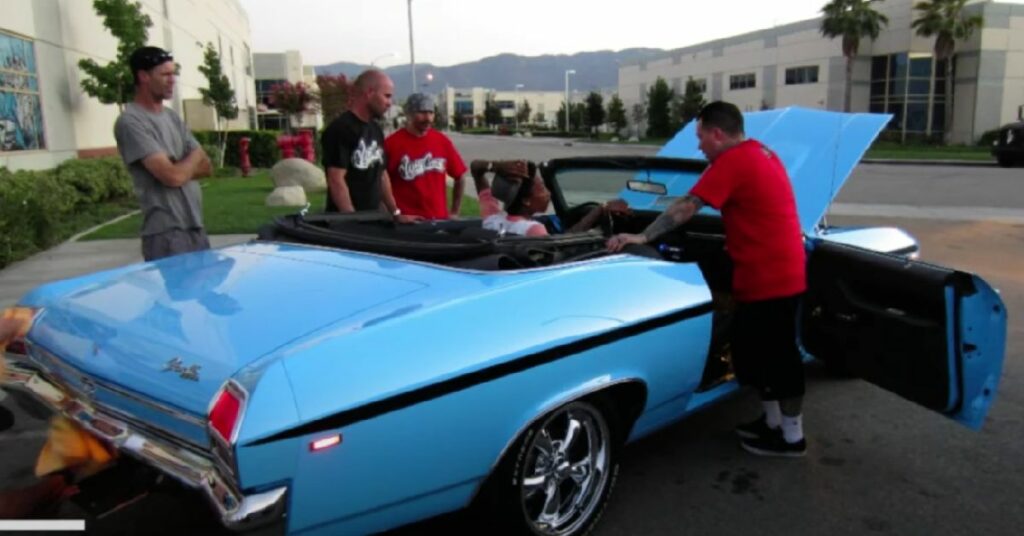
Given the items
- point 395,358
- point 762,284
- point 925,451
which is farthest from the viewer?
point 925,451

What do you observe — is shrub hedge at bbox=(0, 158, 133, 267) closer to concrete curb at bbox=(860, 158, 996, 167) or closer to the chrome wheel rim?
the chrome wheel rim

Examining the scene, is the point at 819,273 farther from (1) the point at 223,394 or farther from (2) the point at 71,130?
(2) the point at 71,130

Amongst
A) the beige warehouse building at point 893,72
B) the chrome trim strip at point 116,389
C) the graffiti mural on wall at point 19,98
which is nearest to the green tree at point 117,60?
the graffiti mural on wall at point 19,98

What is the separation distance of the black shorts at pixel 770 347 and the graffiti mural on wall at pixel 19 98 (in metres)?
11.5

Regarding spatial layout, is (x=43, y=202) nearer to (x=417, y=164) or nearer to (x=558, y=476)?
(x=417, y=164)

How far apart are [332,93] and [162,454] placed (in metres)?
40.4

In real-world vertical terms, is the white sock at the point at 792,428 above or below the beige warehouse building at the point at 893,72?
below

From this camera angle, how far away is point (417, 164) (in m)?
5.18

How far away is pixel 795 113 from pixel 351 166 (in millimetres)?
2621

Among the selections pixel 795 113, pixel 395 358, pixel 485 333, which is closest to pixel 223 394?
pixel 395 358

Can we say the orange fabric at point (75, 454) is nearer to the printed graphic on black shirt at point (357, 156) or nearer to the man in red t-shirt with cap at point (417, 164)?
the printed graphic on black shirt at point (357, 156)

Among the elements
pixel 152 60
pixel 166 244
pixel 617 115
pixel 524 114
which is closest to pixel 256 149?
pixel 166 244

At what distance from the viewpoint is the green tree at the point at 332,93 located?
38.9 metres

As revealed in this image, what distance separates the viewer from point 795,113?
4.36 meters
